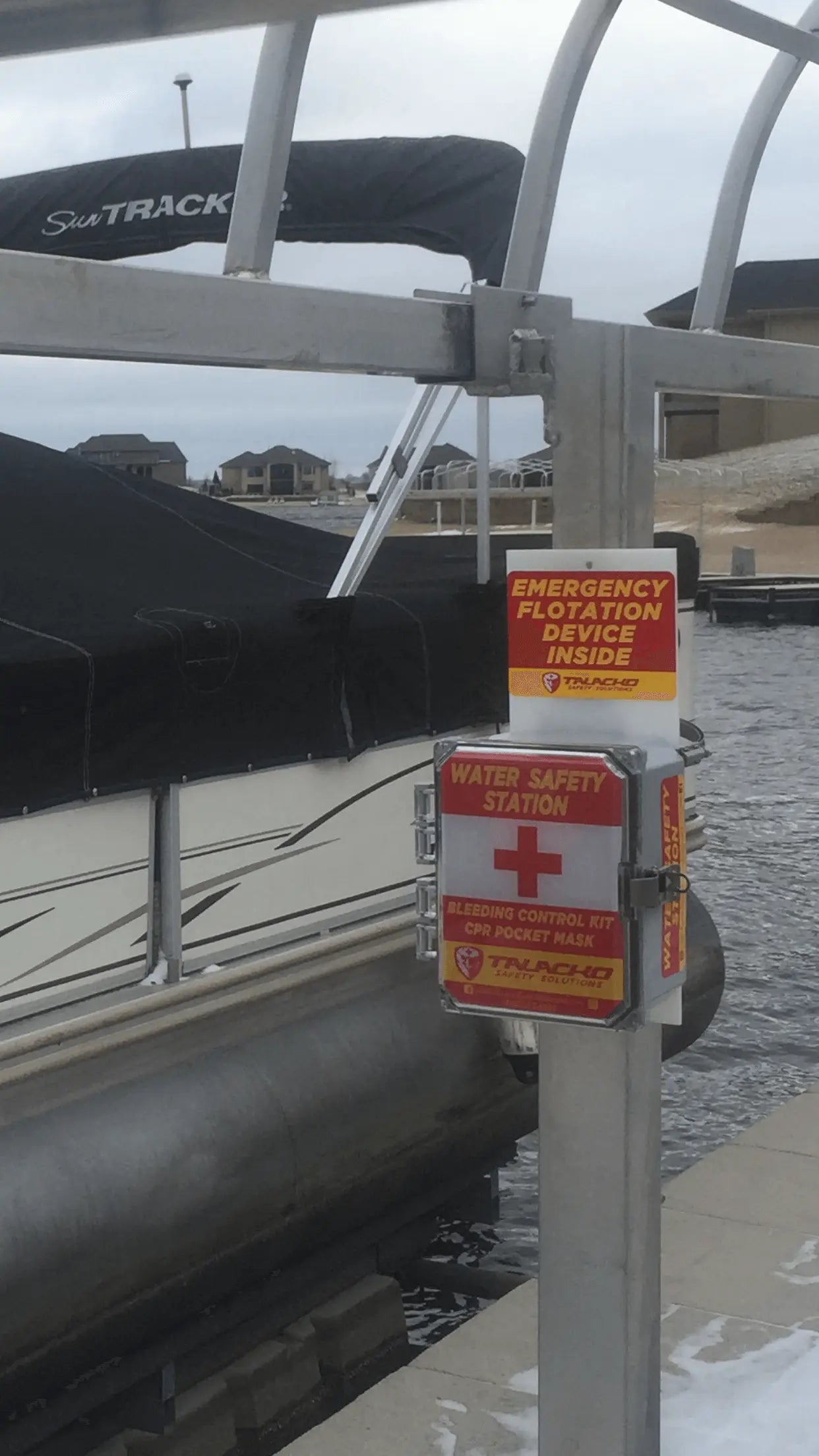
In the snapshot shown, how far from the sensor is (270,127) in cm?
323

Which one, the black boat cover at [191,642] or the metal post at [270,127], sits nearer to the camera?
the metal post at [270,127]

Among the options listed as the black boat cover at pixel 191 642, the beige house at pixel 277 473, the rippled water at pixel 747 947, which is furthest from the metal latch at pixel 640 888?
the rippled water at pixel 747 947

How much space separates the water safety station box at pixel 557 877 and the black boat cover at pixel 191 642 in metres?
2.12

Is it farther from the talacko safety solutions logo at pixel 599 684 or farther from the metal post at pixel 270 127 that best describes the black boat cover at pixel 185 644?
the talacko safety solutions logo at pixel 599 684

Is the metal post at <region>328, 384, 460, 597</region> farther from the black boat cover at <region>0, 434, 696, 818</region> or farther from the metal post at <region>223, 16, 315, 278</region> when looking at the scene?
the metal post at <region>223, 16, 315, 278</region>

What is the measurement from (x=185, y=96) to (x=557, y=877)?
2.13 m

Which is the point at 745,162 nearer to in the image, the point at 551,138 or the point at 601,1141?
the point at 551,138

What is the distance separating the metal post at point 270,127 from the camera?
3.07 meters

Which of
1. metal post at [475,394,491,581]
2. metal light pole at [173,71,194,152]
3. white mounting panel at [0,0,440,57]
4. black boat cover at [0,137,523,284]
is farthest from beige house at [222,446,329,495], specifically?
white mounting panel at [0,0,440,57]

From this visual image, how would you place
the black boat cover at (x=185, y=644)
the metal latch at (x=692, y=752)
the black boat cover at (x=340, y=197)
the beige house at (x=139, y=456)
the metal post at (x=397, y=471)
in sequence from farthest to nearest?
1. the beige house at (x=139, y=456)
2. the black boat cover at (x=340, y=197)
3. the metal post at (x=397, y=471)
4. the black boat cover at (x=185, y=644)
5. the metal latch at (x=692, y=752)

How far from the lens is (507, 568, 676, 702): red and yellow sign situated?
9.25ft

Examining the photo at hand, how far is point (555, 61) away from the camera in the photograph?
4.04 m

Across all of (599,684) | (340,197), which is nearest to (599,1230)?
(599,684)

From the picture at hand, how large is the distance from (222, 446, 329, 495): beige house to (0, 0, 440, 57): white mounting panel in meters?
3.44
